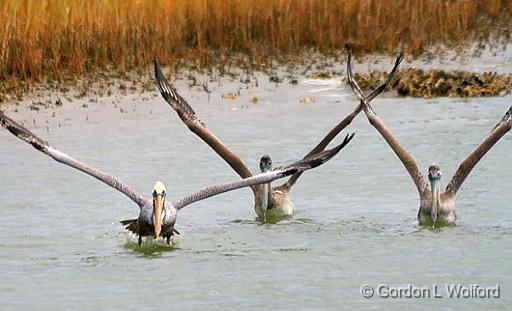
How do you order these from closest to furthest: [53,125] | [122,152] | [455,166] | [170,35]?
1. [455,166]
2. [122,152]
3. [53,125]
4. [170,35]

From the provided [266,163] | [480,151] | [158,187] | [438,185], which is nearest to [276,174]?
[158,187]

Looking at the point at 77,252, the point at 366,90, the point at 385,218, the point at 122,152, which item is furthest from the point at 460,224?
the point at 366,90

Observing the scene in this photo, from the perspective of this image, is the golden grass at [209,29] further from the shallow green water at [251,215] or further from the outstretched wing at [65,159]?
the outstretched wing at [65,159]

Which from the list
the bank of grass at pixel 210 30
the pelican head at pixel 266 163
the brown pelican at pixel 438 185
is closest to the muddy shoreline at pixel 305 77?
the bank of grass at pixel 210 30

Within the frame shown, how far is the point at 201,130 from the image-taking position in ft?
37.4

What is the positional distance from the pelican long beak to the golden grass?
5751mm

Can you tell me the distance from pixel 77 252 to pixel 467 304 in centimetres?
281

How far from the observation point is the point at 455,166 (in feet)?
42.7

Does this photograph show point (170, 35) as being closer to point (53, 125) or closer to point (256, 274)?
point (53, 125)

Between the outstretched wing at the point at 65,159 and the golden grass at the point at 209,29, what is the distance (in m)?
5.24

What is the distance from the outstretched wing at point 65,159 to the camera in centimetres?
1007

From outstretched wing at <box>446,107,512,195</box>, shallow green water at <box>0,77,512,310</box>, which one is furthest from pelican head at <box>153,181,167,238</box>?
outstretched wing at <box>446,107,512,195</box>

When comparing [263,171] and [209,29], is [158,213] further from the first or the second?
[209,29]

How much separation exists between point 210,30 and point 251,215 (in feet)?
20.5
